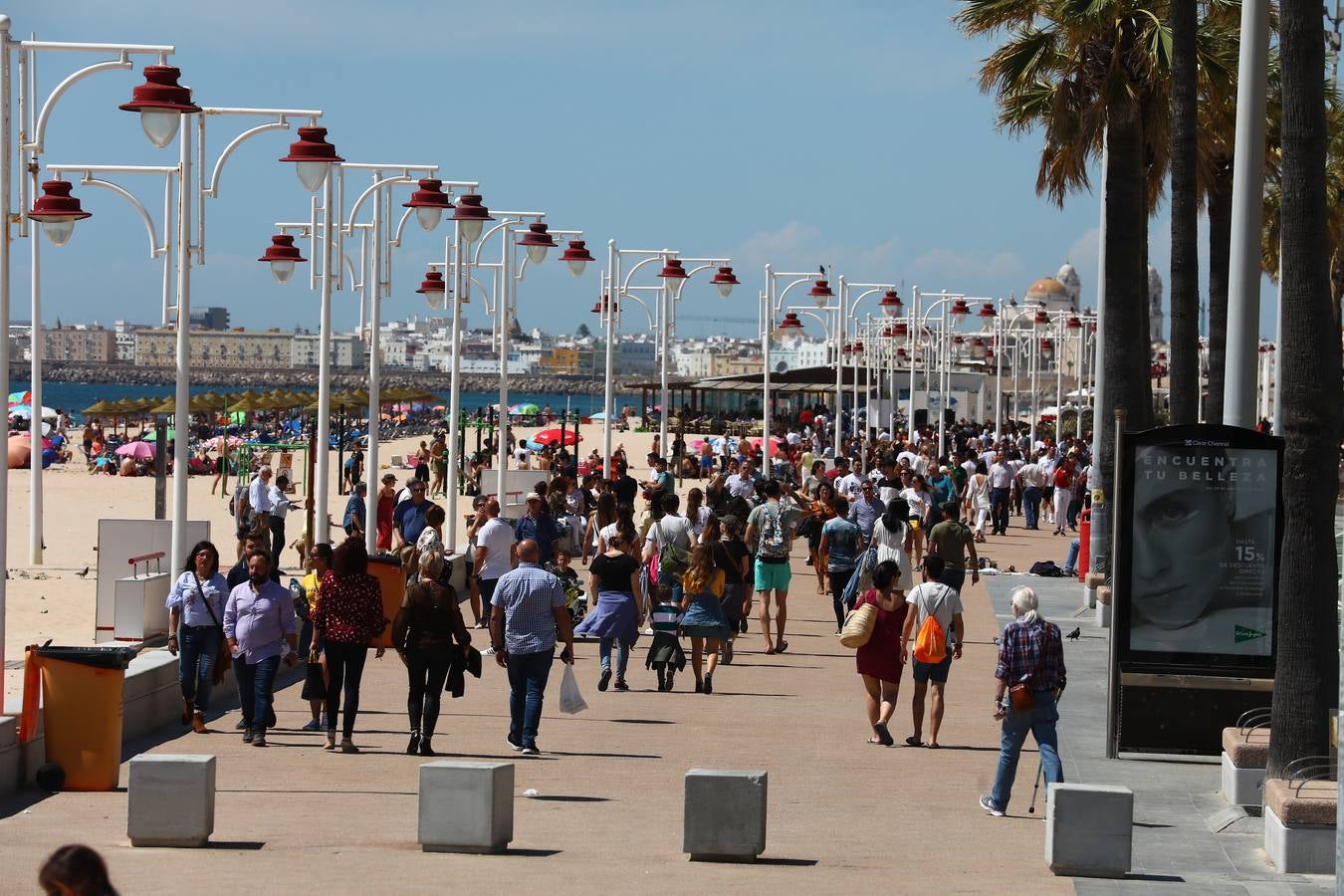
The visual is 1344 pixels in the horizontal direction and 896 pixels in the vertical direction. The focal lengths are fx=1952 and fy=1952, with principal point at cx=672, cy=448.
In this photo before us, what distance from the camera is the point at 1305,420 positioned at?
1065cm

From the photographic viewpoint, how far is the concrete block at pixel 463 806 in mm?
9562

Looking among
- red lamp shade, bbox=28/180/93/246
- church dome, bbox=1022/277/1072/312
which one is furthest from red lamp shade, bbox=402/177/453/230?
church dome, bbox=1022/277/1072/312

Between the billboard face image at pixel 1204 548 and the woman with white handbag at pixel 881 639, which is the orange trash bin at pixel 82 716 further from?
the billboard face image at pixel 1204 548

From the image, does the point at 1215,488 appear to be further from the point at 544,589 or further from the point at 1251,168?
the point at 544,589

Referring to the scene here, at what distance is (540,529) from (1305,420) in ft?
29.7

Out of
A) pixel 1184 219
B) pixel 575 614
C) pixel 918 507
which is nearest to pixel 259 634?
pixel 575 614

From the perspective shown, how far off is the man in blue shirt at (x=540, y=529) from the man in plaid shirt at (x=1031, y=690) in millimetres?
7528

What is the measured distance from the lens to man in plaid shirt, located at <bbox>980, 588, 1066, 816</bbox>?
35.6 feet

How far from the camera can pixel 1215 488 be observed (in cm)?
1235

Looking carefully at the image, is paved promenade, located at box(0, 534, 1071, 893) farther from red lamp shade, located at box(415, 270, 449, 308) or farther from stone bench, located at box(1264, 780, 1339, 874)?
red lamp shade, located at box(415, 270, 449, 308)

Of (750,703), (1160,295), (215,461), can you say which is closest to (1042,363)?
(1160,295)

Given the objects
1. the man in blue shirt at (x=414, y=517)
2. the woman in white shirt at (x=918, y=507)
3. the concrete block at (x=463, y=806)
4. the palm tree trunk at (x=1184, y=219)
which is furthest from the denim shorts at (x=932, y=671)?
the woman in white shirt at (x=918, y=507)

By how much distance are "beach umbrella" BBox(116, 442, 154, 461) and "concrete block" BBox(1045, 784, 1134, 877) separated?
1763 inches

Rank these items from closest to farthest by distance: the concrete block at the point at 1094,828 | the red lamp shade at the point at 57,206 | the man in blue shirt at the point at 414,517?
the concrete block at the point at 1094,828
the red lamp shade at the point at 57,206
the man in blue shirt at the point at 414,517
